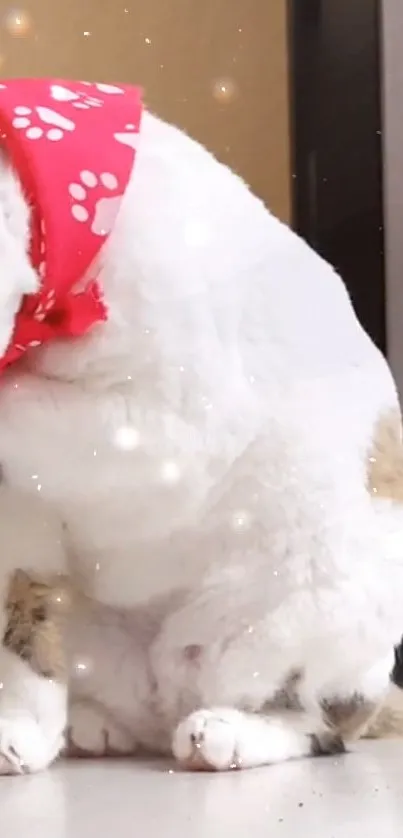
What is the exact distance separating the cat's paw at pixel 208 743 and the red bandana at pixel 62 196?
0.32m

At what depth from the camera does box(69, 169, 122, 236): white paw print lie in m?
0.90

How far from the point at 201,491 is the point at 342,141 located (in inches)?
27.2

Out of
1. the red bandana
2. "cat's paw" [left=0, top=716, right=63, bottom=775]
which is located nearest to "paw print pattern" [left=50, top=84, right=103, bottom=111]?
the red bandana

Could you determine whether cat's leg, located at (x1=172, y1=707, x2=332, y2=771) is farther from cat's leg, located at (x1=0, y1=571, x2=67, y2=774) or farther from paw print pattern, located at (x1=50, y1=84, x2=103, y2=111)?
paw print pattern, located at (x1=50, y1=84, x2=103, y2=111)

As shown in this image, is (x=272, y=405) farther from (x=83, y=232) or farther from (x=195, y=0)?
(x=195, y=0)

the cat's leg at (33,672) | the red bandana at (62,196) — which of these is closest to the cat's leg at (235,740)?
the cat's leg at (33,672)

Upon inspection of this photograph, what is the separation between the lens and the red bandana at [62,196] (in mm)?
883

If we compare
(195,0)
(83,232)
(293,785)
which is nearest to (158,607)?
(293,785)

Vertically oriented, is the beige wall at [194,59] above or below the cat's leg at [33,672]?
above

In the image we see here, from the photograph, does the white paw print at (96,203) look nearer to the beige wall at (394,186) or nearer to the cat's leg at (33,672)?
the cat's leg at (33,672)

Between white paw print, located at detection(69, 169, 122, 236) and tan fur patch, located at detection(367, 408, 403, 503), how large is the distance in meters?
0.31

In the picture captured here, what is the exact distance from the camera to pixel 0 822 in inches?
30.3

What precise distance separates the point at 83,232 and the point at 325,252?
0.67 m

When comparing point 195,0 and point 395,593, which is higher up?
point 195,0
